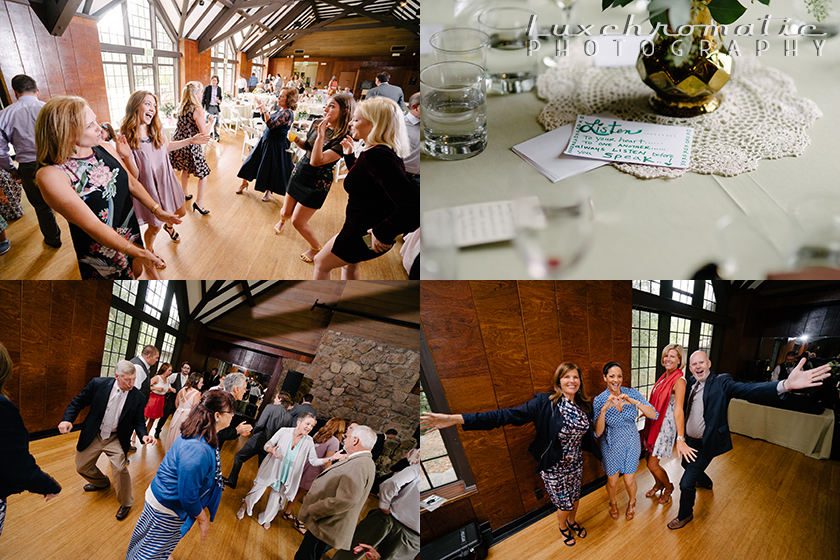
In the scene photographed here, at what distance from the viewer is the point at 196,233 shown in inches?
52.9

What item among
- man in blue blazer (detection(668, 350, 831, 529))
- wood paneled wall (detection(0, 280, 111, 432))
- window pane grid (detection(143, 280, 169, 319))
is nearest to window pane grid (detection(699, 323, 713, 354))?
man in blue blazer (detection(668, 350, 831, 529))

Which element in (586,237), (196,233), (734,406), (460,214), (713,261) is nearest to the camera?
(586,237)

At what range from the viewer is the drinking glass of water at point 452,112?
1.33m

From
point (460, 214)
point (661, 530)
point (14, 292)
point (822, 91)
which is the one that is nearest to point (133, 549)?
point (14, 292)

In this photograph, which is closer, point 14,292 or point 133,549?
point 14,292

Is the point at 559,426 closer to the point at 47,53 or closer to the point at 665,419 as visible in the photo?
the point at 665,419

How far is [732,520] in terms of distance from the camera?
1495mm

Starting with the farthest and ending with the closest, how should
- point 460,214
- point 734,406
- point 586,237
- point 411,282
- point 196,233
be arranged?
point 411,282 → point 734,406 → point 196,233 → point 460,214 → point 586,237

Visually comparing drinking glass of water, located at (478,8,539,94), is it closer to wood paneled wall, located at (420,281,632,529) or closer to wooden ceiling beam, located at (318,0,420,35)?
wooden ceiling beam, located at (318,0,420,35)

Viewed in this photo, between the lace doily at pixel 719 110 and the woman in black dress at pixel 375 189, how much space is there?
0.50m

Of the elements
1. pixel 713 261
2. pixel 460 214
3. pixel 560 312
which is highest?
pixel 460 214

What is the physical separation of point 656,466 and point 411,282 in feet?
3.34

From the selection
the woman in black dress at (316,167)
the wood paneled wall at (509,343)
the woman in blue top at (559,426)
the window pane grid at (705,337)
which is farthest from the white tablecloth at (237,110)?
the window pane grid at (705,337)

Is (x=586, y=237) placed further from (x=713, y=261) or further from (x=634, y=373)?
(x=634, y=373)
